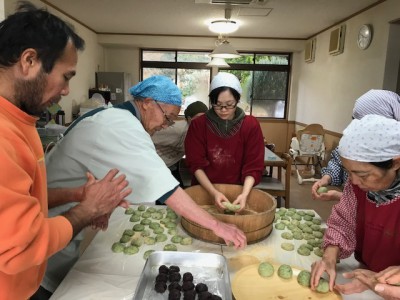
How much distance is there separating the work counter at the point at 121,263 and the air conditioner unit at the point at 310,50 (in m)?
5.91

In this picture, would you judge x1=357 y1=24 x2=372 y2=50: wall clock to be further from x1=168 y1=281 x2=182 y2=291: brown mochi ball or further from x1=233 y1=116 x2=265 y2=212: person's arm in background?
x1=168 y1=281 x2=182 y2=291: brown mochi ball

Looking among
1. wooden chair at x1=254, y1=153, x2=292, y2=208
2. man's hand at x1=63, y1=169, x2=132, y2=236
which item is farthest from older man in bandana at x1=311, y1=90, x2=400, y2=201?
wooden chair at x1=254, y1=153, x2=292, y2=208

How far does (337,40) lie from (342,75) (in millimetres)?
604

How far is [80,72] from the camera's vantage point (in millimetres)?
6082

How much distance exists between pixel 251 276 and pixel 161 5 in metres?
4.43

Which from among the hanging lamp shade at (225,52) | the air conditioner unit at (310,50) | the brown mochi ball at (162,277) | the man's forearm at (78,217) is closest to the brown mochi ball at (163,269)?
the brown mochi ball at (162,277)

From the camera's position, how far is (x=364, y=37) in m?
4.63

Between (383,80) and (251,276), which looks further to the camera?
(383,80)

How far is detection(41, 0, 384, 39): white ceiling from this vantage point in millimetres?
4535

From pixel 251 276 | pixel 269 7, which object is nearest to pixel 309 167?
pixel 269 7

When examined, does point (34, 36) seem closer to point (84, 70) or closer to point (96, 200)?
point (96, 200)

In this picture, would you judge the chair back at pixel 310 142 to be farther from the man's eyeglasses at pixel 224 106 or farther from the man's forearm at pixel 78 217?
the man's forearm at pixel 78 217

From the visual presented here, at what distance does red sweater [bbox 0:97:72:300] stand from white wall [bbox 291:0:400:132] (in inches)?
176

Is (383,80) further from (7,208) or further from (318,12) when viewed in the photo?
(7,208)
